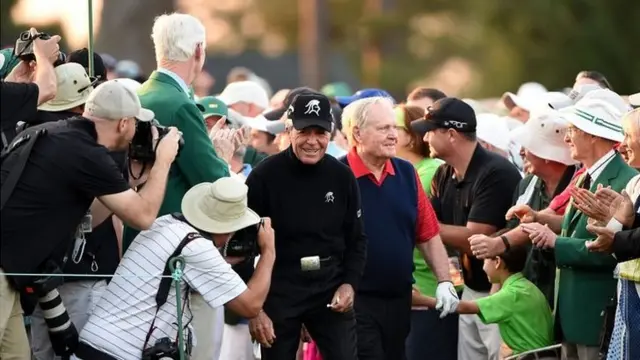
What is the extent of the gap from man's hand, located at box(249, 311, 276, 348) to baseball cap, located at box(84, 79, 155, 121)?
62.6 inches

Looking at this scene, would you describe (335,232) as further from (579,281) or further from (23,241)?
(23,241)

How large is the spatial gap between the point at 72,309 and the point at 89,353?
0.57m

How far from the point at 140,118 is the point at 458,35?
40.6m

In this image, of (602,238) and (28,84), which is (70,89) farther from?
(602,238)

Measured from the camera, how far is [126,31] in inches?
994

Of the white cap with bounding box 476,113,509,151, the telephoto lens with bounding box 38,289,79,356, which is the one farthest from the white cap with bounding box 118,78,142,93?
the white cap with bounding box 476,113,509,151

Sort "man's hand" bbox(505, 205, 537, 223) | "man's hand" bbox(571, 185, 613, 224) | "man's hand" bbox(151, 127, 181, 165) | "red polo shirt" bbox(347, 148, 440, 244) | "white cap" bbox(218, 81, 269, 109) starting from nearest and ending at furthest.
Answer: "man's hand" bbox(151, 127, 181, 165) < "man's hand" bbox(571, 185, 613, 224) < "man's hand" bbox(505, 205, 537, 223) < "red polo shirt" bbox(347, 148, 440, 244) < "white cap" bbox(218, 81, 269, 109)

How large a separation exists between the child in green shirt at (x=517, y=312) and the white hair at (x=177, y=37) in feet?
7.38

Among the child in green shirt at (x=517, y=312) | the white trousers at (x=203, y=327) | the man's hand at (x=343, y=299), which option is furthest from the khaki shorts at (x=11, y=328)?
the child in green shirt at (x=517, y=312)

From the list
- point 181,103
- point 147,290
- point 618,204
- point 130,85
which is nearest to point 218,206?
point 147,290

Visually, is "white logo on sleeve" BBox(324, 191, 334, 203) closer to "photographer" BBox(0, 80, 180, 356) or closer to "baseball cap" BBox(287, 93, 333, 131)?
"baseball cap" BBox(287, 93, 333, 131)

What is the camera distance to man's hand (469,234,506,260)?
9680 mm

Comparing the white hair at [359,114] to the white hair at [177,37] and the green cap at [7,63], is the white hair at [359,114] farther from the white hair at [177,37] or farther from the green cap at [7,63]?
the green cap at [7,63]

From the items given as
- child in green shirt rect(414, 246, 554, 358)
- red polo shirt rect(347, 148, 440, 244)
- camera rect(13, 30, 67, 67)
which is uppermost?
camera rect(13, 30, 67, 67)
